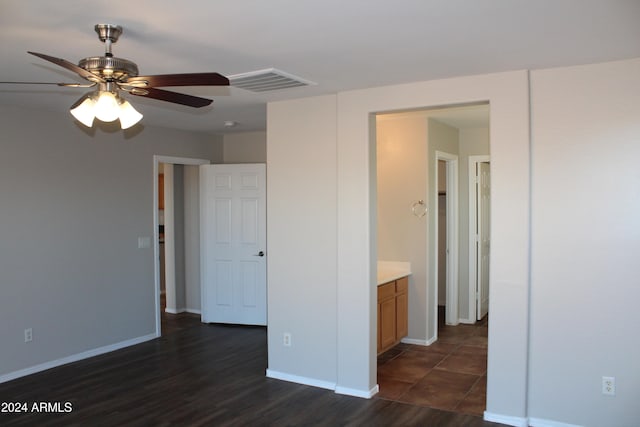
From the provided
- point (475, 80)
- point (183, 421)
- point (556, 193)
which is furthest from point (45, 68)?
point (556, 193)

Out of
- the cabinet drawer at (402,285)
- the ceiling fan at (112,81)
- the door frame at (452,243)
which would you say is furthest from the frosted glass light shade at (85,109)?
the door frame at (452,243)

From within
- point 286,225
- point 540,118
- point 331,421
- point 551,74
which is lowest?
point 331,421

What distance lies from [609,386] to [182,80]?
319cm

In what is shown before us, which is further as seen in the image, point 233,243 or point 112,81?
point 233,243

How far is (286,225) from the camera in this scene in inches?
180

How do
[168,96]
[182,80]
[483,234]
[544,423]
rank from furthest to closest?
[483,234], [544,423], [168,96], [182,80]

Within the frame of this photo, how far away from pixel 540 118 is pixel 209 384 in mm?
3348

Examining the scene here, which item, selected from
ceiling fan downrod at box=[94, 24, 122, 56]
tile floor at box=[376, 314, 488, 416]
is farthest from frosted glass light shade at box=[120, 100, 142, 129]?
tile floor at box=[376, 314, 488, 416]

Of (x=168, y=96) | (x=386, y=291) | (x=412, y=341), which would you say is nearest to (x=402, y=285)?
(x=386, y=291)

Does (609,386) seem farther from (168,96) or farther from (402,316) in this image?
(168,96)

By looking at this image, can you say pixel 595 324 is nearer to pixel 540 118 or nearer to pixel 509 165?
pixel 509 165

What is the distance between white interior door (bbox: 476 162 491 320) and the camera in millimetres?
6789

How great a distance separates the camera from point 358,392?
4203mm

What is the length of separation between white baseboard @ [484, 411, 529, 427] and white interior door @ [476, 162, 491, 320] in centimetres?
319
